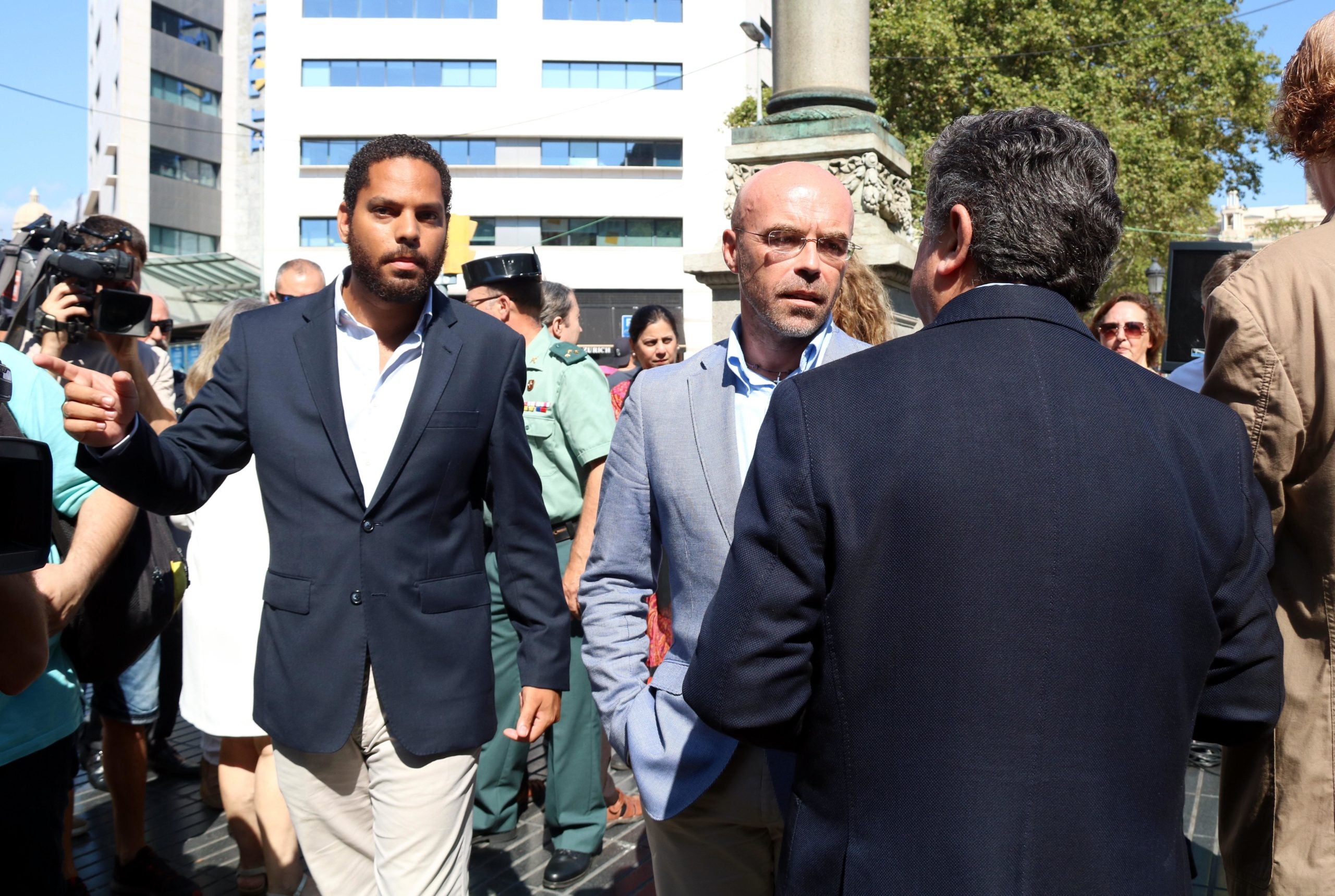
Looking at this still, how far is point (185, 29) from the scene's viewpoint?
56250 mm

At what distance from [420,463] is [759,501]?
1522 millimetres

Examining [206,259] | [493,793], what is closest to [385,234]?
[493,793]

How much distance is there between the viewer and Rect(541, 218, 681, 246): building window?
45031mm

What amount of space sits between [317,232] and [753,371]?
147 ft

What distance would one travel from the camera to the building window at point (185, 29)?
179 feet

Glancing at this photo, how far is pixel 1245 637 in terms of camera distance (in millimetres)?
1856

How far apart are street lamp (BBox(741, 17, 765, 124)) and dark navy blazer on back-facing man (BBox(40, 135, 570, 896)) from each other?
909 inches

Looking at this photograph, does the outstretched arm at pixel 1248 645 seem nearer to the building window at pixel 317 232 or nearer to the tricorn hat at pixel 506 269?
the tricorn hat at pixel 506 269

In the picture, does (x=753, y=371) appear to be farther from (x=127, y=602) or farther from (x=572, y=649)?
(x=572, y=649)

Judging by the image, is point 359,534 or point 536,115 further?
point 536,115

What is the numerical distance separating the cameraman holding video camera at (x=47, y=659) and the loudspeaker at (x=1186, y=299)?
5.87 m

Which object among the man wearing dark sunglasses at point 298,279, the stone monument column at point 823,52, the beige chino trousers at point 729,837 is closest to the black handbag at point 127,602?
the beige chino trousers at point 729,837

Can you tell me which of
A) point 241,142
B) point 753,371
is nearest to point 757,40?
point 241,142

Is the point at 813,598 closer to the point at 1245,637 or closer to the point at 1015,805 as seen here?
the point at 1015,805
